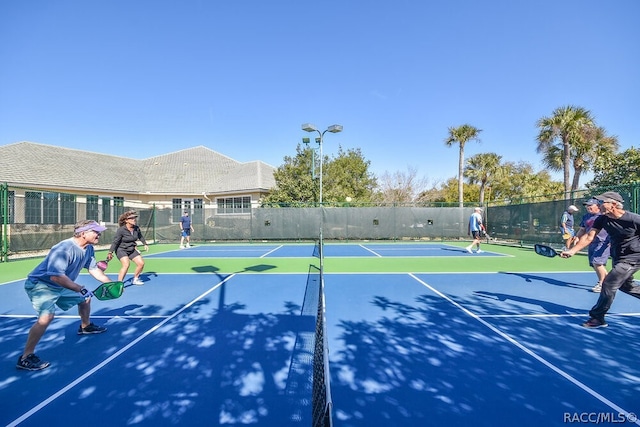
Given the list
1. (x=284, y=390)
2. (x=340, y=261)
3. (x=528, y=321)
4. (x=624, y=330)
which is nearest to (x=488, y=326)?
(x=528, y=321)

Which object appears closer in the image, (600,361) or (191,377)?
(191,377)

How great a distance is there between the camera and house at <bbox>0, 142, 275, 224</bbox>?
20938 millimetres

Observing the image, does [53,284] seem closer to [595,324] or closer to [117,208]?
[595,324]

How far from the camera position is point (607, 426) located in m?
2.59

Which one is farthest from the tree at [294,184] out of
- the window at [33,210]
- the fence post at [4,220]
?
the fence post at [4,220]

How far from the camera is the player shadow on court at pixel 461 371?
9.07 feet

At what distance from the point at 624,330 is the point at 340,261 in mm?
8180

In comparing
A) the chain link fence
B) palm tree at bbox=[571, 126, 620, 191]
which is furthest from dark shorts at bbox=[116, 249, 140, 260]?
palm tree at bbox=[571, 126, 620, 191]

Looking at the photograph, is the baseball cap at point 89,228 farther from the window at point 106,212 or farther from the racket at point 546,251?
the window at point 106,212

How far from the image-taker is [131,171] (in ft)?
94.3

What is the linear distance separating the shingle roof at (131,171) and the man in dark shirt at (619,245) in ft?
73.2

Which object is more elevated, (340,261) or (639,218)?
(639,218)

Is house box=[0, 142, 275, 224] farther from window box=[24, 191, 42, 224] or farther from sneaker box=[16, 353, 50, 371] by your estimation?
sneaker box=[16, 353, 50, 371]

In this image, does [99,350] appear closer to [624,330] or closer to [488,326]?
[488,326]
